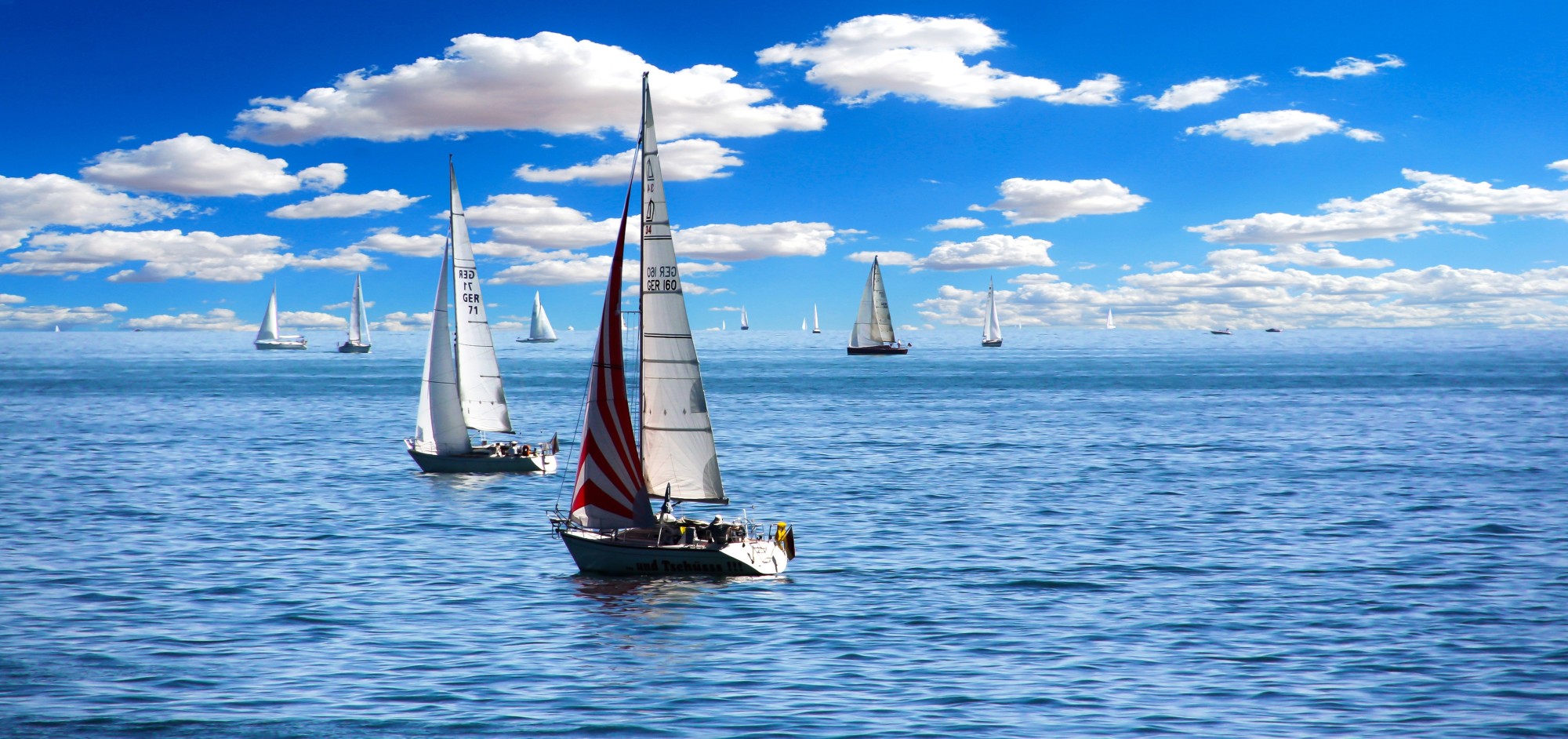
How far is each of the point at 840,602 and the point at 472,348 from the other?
32.5 metres

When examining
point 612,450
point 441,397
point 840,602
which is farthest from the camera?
point 441,397

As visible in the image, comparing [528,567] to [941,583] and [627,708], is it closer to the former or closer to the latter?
[941,583]

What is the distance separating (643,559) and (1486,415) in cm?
8989

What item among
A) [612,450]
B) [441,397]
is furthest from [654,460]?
[441,397]

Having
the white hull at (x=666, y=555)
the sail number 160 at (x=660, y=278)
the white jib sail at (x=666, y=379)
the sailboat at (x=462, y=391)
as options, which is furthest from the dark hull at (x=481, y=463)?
the sail number 160 at (x=660, y=278)

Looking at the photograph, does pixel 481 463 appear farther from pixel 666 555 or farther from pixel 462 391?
pixel 666 555

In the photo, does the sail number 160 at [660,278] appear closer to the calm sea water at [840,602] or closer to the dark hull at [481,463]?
the calm sea water at [840,602]

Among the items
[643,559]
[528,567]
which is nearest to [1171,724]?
[643,559]

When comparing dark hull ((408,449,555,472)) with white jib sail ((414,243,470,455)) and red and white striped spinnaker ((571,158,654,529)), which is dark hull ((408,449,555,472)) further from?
red and white striped spinnaker ((571,158,654,529))

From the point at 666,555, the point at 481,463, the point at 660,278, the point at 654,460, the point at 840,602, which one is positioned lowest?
the point at 840,602

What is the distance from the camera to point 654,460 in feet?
116

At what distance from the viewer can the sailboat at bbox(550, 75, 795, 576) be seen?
34125 mm

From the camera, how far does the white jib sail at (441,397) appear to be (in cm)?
5738

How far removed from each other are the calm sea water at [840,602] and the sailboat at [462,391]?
1604mm
